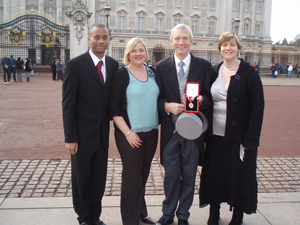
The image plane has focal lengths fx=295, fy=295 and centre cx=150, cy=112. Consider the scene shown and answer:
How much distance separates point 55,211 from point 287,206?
2760 mm

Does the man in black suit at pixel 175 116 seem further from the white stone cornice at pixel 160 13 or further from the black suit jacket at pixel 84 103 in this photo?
the white stone cornice at pixel 160 13

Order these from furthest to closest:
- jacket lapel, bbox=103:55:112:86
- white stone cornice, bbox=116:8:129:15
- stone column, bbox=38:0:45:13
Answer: white stone cornice, bbox=116:8:129:15, stone column, bbox=38:0:45:13, jacket lapel, bbox=103:55:112:86

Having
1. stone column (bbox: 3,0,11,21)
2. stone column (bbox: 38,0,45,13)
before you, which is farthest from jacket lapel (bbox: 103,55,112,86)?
stone column (bbox: 3,0,11,21)

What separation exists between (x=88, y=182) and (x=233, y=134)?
1.61 meters

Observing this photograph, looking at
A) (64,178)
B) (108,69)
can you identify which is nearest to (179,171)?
(108,69)

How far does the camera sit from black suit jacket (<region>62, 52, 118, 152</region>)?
292 cm

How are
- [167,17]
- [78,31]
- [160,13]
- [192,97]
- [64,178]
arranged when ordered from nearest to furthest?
[192,97] → [64,178] → [78,31] → [160,13] → [167,17]

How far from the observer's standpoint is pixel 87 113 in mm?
3004

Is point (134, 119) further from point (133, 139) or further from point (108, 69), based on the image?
point (108, 69)

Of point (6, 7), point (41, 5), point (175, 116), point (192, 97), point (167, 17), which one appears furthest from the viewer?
point (167, 17)

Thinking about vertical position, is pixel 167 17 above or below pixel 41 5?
below

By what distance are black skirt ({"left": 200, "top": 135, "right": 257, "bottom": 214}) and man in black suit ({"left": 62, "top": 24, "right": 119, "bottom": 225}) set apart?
45.6 inches

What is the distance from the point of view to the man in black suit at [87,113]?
2.94 metres

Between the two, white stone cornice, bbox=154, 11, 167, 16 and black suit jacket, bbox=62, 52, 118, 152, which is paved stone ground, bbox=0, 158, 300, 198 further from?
white stone cornice, bbox=154, 11, 167, 16
